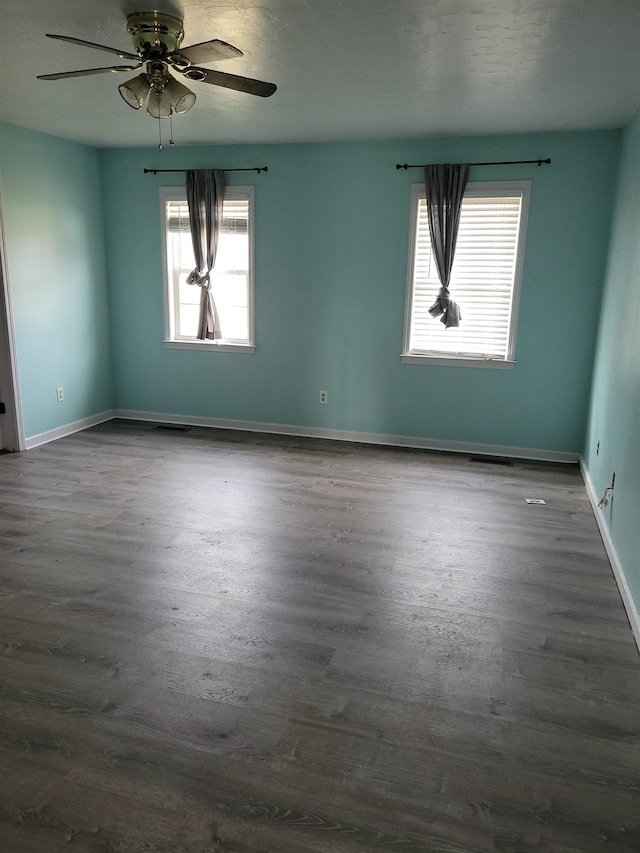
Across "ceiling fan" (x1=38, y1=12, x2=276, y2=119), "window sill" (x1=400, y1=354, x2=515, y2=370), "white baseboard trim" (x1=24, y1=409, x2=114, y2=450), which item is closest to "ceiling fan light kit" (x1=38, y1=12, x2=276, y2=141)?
"ceiling fan" (x1=38, y1=12, x2=276, y2=119)

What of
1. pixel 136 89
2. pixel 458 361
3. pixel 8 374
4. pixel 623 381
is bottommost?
pixel 8 374

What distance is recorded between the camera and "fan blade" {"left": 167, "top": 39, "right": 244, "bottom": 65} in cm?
247

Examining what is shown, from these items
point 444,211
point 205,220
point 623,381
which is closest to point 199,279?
point 205,220

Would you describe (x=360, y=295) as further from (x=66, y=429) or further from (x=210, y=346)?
(x=66, y=429)

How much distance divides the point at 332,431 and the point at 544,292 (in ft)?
7.36

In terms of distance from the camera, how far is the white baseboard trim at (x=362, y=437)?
533 centimetres

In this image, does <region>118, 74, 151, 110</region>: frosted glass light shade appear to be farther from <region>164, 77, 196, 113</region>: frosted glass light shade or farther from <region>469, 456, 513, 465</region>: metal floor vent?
<region>469, 456, 513, 465</region>: metal floor vent

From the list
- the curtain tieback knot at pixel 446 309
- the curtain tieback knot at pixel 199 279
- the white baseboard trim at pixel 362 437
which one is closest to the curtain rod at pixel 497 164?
the curtain tieback knot at pixel 446 309

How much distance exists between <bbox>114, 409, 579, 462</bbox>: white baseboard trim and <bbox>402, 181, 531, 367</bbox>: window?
745mm

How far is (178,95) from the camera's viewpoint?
2.92m

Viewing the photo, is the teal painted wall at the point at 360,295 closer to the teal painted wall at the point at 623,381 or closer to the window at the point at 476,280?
the window at the point at 476,280

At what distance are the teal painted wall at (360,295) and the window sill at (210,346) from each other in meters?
0.07

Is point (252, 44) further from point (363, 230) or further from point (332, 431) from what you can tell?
point (332, 431)

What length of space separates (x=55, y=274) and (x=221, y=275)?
149 centimetres
